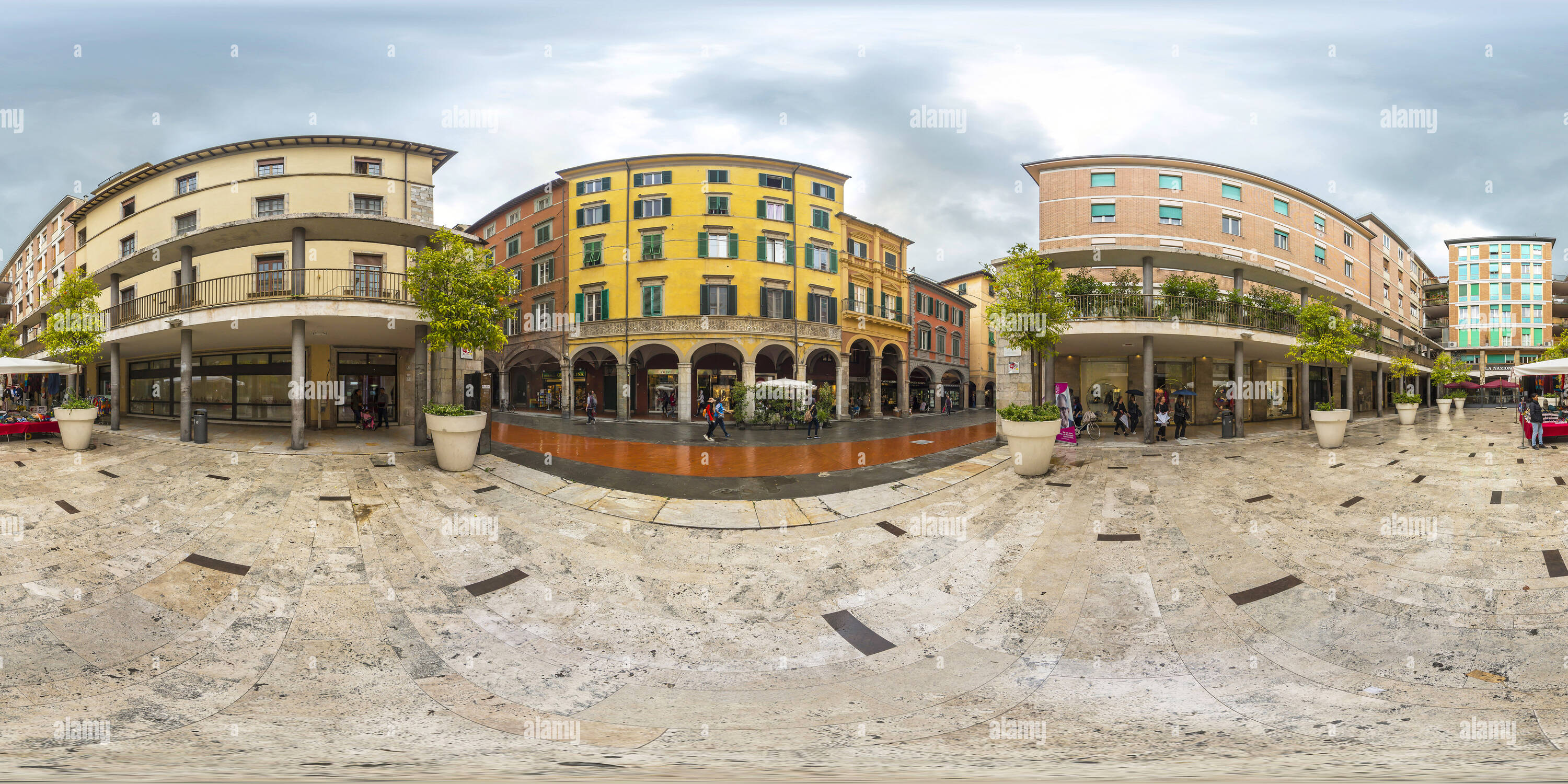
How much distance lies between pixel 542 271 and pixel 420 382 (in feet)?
66.5

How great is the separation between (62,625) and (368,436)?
10.8 metres

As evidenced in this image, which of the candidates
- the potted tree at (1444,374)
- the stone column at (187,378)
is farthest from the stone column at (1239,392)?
the stone column at (187,378)

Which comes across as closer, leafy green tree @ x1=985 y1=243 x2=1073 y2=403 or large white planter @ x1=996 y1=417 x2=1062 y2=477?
large white planter @ x1=996 y1=417 x2=1062 y2=477

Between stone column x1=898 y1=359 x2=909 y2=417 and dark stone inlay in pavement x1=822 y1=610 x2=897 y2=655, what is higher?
stone column x1=898 y1=359 x2=909 y2=417

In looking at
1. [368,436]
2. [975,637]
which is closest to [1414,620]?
[975,637]

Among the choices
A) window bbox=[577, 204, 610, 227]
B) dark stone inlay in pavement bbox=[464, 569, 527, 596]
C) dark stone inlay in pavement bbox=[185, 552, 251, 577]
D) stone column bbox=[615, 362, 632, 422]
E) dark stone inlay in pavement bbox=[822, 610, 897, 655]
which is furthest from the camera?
window bbox=[577, 204, 610, 227]

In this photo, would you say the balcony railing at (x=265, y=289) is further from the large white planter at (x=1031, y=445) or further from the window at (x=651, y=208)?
the large white planter at (x=1031, y=445)

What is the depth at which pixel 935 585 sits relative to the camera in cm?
614

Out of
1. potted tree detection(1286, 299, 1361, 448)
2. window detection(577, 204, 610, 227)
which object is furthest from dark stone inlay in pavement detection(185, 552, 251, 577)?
window detection(577, 204, 610, 227)

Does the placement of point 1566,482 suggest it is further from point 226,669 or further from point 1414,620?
point 226,669

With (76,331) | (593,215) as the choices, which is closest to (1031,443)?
(76,331)

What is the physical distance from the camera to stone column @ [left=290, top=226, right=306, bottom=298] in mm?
13195

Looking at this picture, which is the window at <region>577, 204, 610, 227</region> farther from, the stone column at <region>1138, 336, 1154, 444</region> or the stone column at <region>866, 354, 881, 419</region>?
the stone column at <region>1138, 336, 1154, 444</region>

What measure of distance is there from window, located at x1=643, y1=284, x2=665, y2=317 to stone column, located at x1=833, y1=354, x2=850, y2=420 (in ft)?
31.5
